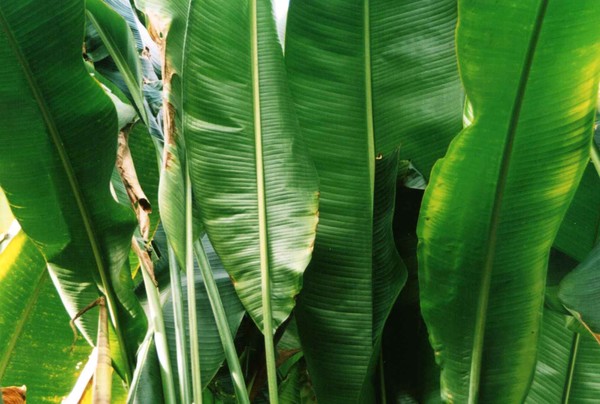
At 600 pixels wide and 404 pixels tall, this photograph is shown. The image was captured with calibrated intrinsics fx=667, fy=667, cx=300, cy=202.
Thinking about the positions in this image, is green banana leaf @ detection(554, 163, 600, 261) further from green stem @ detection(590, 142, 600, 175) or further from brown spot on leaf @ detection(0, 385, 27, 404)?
brown spot on leaf @ detection(0, 385, 27, 404)

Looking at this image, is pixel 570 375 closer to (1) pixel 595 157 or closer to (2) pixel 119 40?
(1) pixel 595 157

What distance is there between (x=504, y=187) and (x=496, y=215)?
1.3 inches

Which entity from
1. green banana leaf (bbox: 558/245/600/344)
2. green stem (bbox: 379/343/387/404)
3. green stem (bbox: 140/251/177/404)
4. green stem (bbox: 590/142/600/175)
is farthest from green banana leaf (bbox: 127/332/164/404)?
green stem (bbox: 590/142/600/175)

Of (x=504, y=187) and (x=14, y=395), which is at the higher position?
(x=504, y=187)

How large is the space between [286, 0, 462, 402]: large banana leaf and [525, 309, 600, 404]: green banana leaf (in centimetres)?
23

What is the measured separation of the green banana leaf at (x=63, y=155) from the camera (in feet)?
2.43

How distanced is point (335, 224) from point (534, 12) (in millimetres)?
369

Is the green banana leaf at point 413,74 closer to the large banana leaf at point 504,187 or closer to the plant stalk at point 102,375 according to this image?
the large banana leaf at point 504,187

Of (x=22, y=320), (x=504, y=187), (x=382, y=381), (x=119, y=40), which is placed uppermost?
(x=119, y=40)

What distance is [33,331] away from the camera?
0.99m

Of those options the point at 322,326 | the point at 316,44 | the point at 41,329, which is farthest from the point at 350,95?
the point at 41,329

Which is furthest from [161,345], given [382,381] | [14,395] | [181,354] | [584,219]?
→ [584,219]

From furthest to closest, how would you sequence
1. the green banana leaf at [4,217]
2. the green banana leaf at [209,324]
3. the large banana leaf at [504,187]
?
the green banana leaf at [4,217] → the green banana leaf at [209,324] → the large banana leaf at [504,187]

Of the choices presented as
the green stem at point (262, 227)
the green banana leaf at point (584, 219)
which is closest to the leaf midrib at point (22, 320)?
the green stem at point (262, 227)
